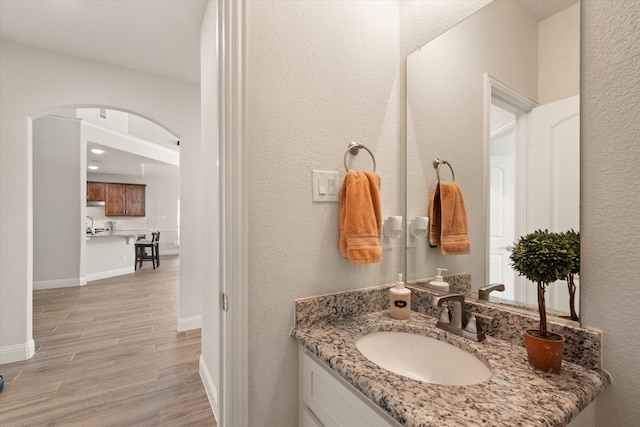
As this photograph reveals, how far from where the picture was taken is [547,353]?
72cm

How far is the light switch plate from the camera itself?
1.10 m

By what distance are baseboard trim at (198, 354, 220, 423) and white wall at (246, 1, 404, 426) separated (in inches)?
42.0

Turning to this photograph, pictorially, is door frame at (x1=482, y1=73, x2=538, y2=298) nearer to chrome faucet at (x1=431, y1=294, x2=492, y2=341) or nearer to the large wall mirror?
the large wall mirror

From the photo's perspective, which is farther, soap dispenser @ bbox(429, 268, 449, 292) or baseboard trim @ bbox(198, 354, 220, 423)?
baseboard trim @ bbox(198, 354, 220, 423)

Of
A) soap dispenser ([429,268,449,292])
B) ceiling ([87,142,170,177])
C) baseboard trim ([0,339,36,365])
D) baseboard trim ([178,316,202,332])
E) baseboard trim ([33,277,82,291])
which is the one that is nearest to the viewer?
soap dispenser ([429,268,449,292])

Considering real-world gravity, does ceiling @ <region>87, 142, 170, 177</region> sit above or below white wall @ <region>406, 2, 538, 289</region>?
above

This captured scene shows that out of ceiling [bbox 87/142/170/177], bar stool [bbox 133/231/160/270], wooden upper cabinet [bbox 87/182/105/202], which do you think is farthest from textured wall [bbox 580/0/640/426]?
wooden upper cabinet [bbox 87/182/105/202]

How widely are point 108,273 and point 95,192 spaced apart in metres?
3.56

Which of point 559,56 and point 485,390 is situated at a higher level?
point 559,56

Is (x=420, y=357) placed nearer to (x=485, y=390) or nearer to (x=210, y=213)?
(x=485, y=390)

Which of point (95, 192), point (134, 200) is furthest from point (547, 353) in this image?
point (134, 200)

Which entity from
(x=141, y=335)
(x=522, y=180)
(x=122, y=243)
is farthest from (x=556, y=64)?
(x=122, y=243)

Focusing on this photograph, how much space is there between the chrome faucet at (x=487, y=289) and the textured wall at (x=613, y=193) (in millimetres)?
250

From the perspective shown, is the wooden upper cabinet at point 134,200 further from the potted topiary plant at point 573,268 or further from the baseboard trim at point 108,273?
the potted topiary plant at point 573,268
